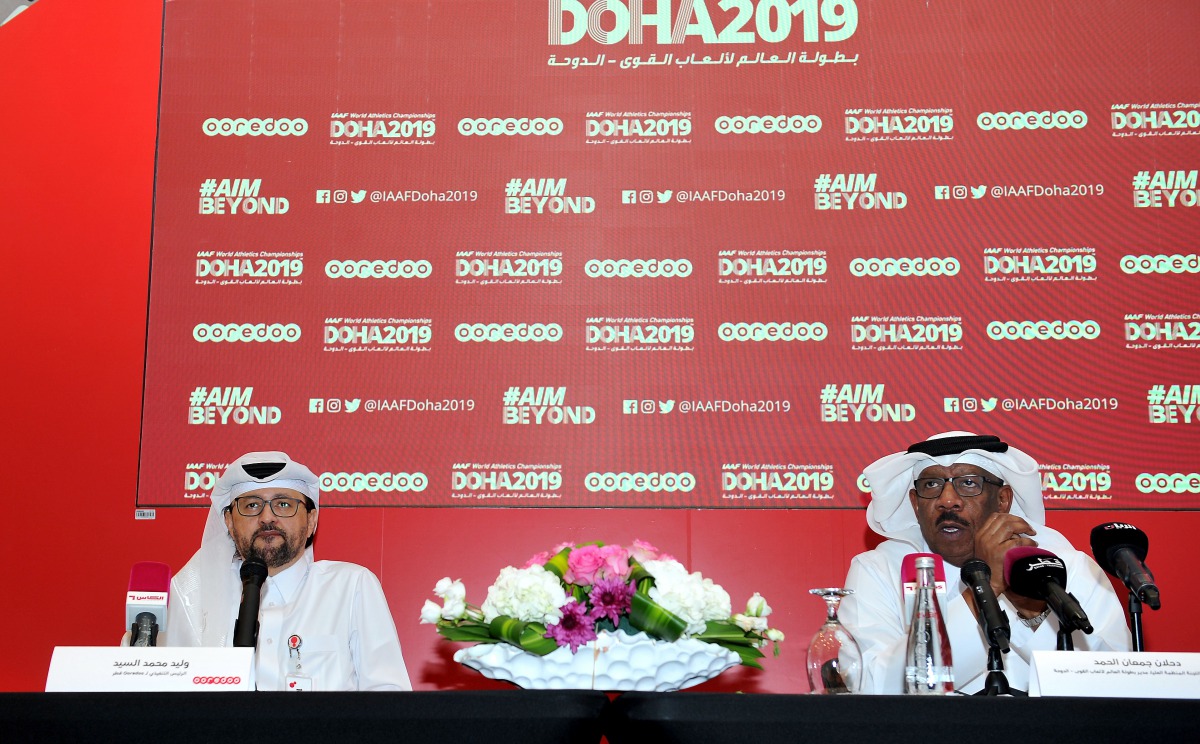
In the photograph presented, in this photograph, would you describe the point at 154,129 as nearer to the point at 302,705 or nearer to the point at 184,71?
the point at 184,71

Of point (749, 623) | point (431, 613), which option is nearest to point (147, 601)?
point (431, 613)

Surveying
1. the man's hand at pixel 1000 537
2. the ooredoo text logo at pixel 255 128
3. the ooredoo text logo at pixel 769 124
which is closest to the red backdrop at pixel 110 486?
the ooredoo text logo at pixel 255 128

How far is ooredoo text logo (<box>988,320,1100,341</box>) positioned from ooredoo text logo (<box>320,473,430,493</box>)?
2.05 m

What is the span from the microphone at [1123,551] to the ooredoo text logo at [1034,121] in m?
2.23

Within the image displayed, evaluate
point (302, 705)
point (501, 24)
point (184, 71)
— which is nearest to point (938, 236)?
point (501, 24)

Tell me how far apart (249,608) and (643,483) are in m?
1.96

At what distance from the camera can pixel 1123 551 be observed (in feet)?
7.05

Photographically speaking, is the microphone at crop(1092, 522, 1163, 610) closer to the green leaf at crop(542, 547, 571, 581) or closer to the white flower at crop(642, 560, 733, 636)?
the white flower at crop(642, 560, 733, 636)

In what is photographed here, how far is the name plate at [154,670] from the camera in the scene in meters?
1.75

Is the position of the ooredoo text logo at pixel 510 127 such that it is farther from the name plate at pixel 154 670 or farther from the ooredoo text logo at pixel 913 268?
the name plate at pixel 154 670

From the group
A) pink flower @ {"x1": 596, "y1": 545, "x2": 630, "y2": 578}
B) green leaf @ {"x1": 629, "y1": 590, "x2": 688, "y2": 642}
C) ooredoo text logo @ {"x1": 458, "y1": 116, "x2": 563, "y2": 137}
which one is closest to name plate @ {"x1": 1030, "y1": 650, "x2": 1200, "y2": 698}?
green leaf @ {"x1": 629, "y1": 590, "x2": 688, "y2": 642}

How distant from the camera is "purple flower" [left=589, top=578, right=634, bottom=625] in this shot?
1.87 meters

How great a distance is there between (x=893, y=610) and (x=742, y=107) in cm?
190

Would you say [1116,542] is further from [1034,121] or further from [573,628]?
[1034,121]
